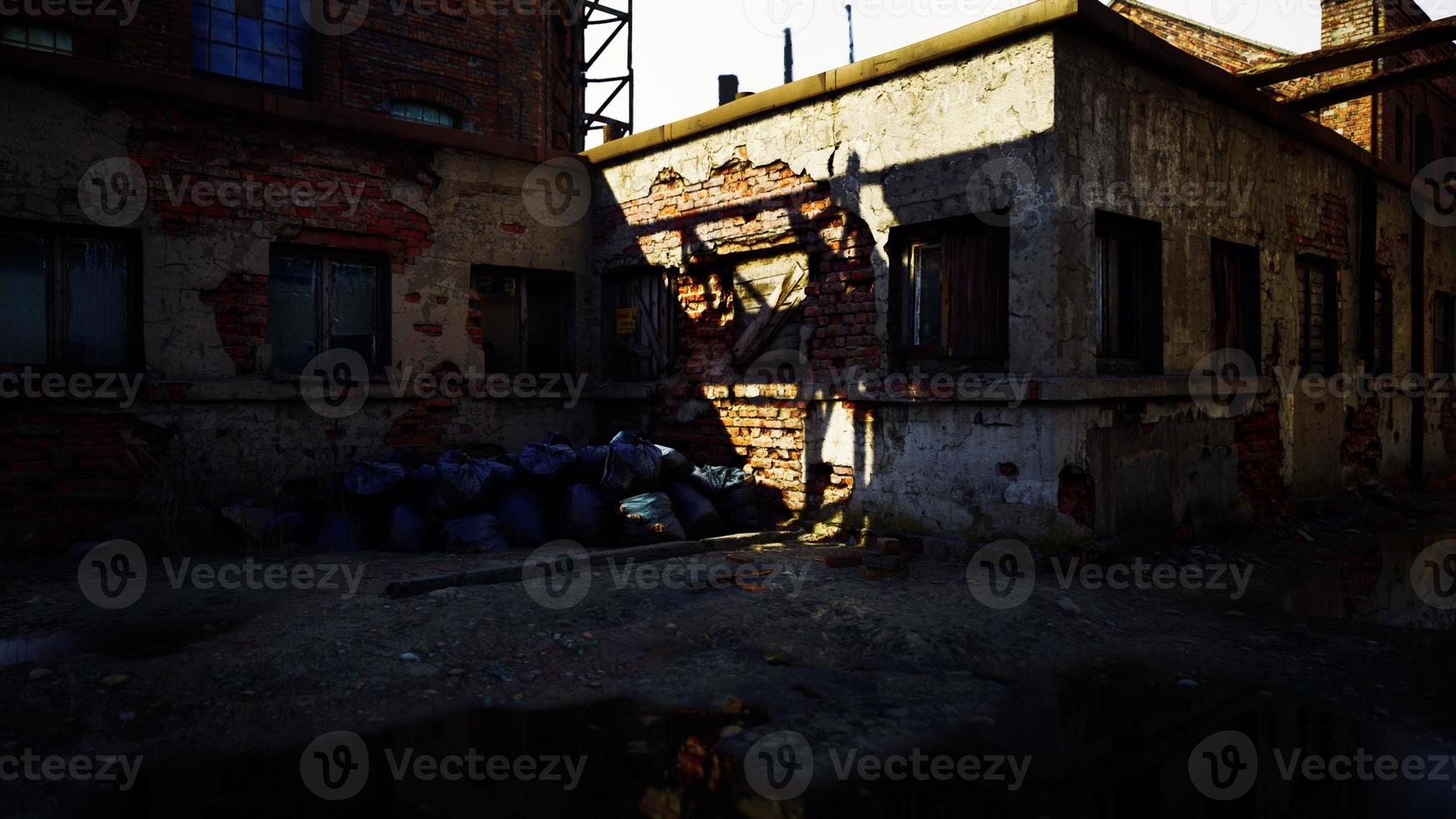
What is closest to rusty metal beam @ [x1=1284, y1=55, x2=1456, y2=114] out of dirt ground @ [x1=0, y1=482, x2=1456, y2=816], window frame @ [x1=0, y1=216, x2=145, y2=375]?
dirt ground @ [x1=0, y1=482, x2=1456, y2=816]

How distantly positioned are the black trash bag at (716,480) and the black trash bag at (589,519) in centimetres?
73

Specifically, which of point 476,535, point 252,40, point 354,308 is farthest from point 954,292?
point 252,40

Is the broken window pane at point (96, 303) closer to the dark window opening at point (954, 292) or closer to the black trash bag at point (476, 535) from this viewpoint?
Result: the black trash bag at point (476, 535)

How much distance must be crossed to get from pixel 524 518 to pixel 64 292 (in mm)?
3570

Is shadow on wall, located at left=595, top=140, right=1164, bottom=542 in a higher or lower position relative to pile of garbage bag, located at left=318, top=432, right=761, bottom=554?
higher

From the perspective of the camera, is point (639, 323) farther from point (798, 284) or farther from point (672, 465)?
point (672, 465)

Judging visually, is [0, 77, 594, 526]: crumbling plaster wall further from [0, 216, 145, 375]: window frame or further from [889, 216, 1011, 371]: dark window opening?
[889, 216, 1011, 371]: dark window opening

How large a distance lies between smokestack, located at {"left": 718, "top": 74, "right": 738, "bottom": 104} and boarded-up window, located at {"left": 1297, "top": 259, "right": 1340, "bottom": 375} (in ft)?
34.3

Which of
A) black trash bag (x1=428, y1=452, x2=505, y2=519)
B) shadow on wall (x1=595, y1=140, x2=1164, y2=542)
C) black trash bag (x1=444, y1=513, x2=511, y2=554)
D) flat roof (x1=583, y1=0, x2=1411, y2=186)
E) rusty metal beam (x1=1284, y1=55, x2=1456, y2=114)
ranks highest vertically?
rusty metal beam (x1=1284, y1=55, x2=1456, y2=114)

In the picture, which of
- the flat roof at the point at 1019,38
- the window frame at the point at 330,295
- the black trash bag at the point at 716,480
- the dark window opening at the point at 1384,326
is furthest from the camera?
the dark window opening at the point at 1384,326

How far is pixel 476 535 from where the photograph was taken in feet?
18.5

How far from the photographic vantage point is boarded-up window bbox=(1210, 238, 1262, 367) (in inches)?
260

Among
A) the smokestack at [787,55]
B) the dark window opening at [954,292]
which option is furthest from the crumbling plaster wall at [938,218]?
the smokestack at [787,55]

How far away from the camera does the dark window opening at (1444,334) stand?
10.1 m
